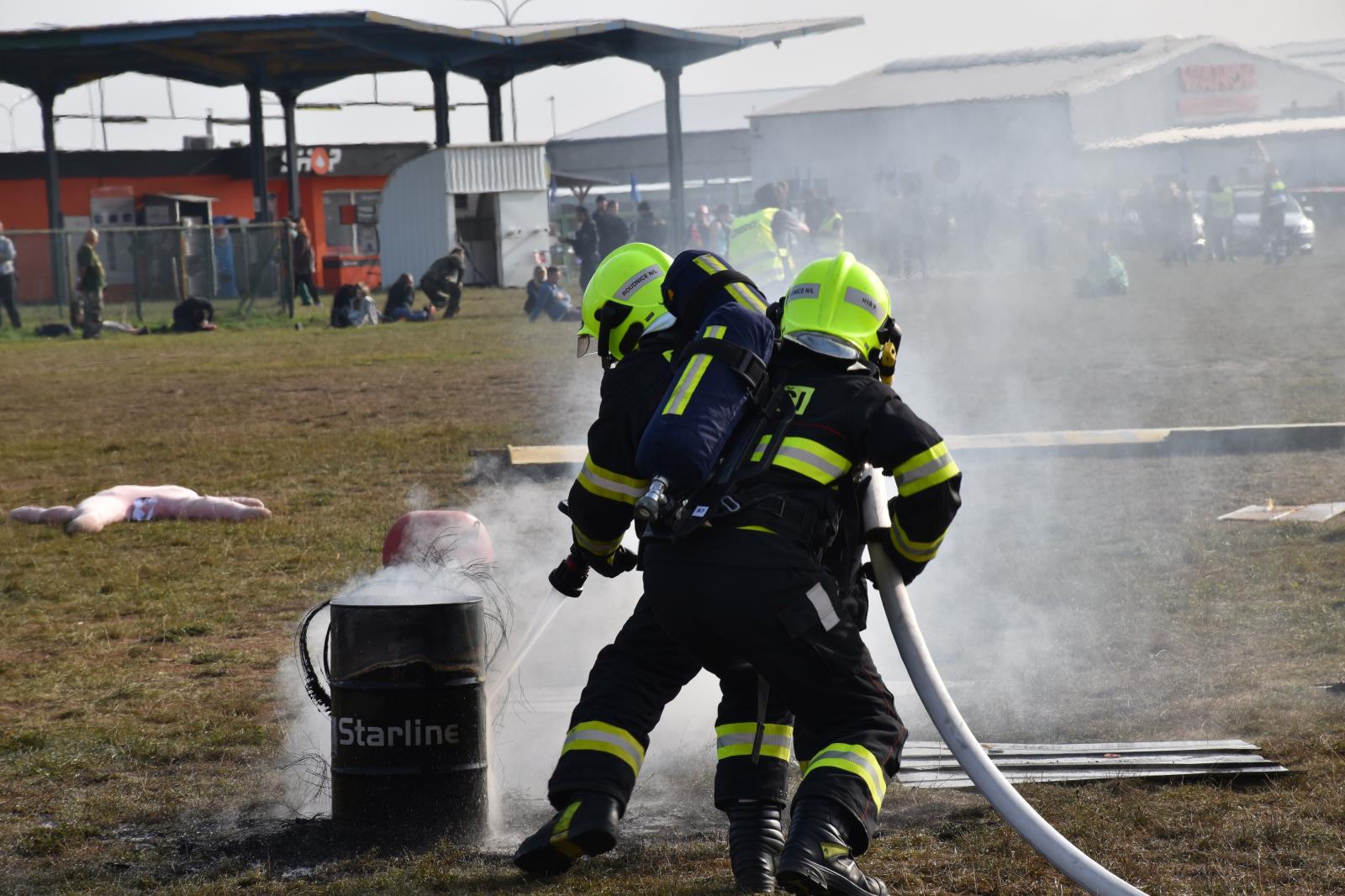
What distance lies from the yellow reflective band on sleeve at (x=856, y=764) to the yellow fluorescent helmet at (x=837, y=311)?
976 millimetres

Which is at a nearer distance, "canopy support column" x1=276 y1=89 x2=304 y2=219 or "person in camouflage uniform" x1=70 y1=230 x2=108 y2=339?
"person in camouflage uniform" x1=70 y1=230 x2=108 y2=339

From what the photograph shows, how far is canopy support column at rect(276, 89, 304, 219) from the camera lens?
3647cm

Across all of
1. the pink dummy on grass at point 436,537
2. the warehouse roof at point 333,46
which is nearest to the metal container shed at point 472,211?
the warehouse roof at point 333,46

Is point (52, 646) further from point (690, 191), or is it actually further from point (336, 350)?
point (690, 191)

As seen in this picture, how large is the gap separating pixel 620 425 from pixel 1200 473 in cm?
681

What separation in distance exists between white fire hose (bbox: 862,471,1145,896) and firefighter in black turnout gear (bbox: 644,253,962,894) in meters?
0.11

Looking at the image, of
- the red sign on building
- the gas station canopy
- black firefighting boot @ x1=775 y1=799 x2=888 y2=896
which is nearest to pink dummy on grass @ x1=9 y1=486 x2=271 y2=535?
black firefighting boot @ x1=775 y1=799 x2=888 y2=896

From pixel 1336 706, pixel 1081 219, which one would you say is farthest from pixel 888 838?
pixel 1081 219

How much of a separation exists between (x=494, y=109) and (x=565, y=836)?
113 ft

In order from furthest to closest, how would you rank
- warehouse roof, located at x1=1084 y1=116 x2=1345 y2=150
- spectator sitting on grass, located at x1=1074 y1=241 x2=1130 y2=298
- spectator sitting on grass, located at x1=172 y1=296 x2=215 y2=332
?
warehouse roof, located at x1=1084 y1=116 x2=1345 y2=150 < spectator sitting on grass, located at x1=172 y1=296 x2=215 y2=332 < spectator sitting on grass, located at x1=1074 y1=241 x2=1130 y2=298

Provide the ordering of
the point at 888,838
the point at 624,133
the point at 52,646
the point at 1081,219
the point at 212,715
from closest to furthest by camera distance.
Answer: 1. the point at 888,838
2. the point at 212,715
3. the point at 52,646
4. the point at 1081,219
5. the point at 624,133

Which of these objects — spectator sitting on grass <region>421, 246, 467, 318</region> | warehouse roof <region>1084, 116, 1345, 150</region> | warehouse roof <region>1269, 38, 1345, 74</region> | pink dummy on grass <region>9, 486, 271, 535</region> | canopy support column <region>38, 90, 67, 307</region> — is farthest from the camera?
warehouse roof <region>1269, 38, 1345, 74</region>

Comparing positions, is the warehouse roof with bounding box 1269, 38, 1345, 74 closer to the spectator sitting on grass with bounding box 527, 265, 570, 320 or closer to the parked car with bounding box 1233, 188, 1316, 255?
the parked car with bounding box 1233, 188, 1316, 255

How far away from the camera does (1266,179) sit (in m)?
31.3
